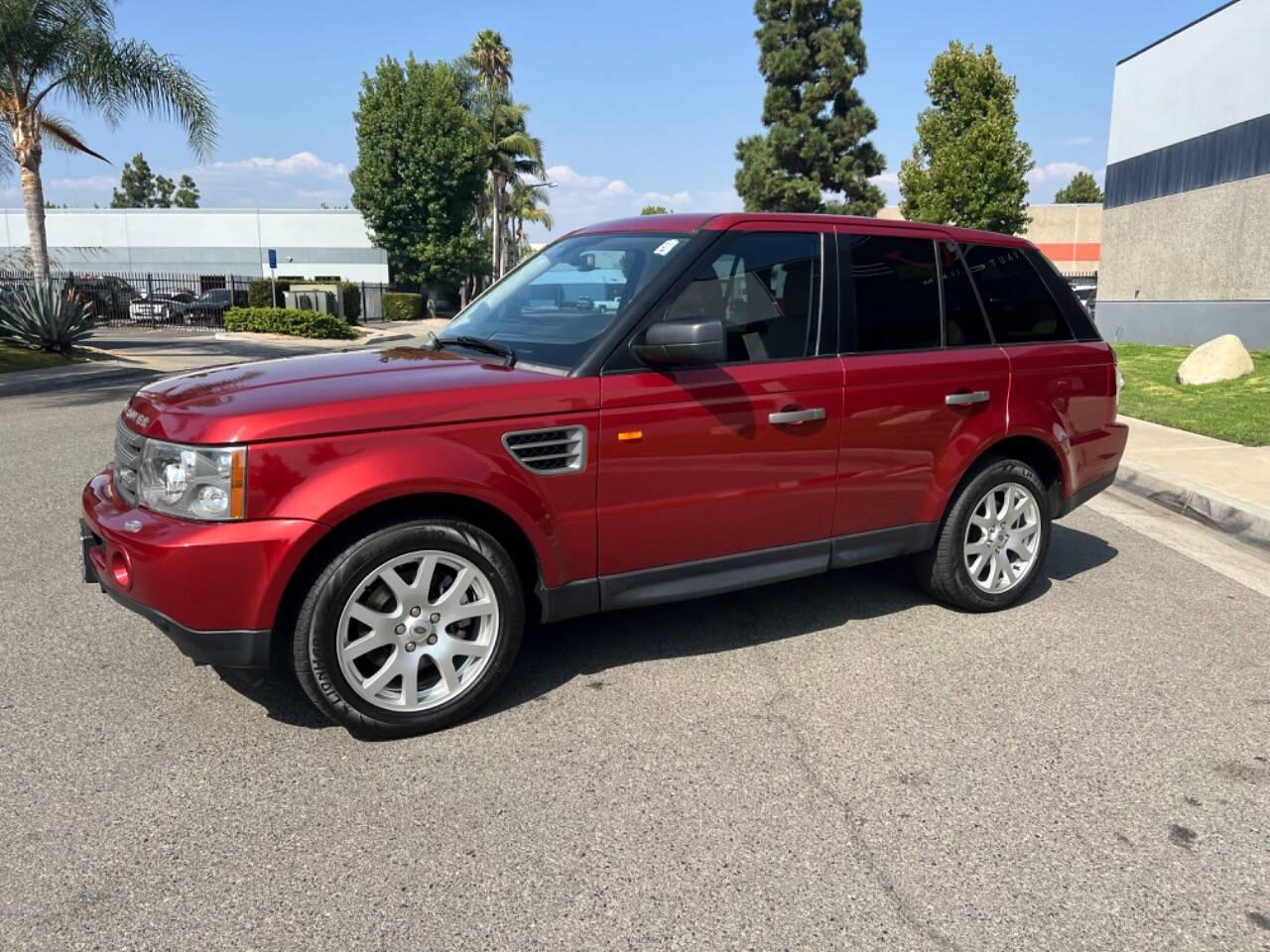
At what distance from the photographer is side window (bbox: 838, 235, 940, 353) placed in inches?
171

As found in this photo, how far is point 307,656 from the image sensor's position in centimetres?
321

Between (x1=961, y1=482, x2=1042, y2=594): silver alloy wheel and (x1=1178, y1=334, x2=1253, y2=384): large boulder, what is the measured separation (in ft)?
37.9

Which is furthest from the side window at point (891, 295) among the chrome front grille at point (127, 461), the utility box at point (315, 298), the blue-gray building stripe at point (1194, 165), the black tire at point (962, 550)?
the utility box at point (315, 298)

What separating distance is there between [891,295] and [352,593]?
2.78 metres

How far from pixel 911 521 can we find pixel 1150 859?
78.6 inches

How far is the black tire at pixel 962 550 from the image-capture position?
15.4 ft

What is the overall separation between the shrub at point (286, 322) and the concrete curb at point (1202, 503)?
78.8ft

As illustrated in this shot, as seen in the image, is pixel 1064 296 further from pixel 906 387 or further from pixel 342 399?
pixel 342 399

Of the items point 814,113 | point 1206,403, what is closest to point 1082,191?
point 814,113

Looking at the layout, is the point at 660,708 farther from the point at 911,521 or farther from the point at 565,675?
the point at 911,521

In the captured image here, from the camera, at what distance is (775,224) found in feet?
13.8

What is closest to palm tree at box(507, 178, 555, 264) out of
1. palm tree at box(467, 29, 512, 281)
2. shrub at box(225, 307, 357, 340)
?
palm tree at box(467, 29, 512, 281)

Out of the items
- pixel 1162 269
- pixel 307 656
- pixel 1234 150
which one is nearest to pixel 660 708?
pixel 307 656

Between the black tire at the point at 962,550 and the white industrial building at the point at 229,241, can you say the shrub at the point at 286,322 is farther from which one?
the black tire at the point at 962,550
